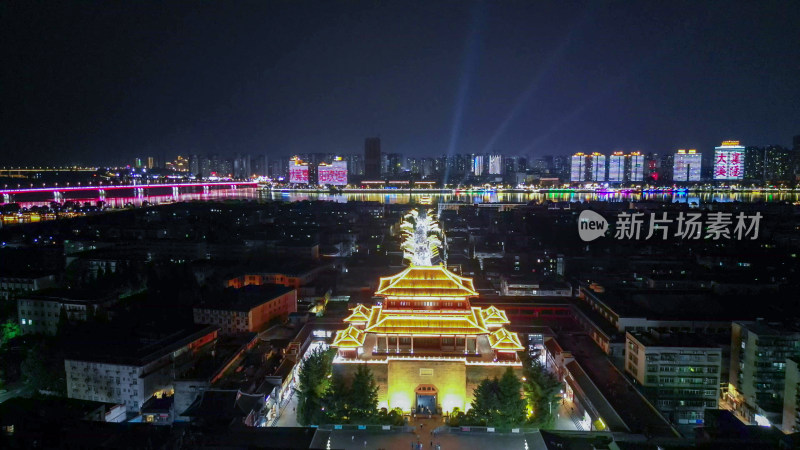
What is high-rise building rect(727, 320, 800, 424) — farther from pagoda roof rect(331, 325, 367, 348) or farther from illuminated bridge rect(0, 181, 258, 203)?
illuminated bridge rect(0, 181, 258, 203)

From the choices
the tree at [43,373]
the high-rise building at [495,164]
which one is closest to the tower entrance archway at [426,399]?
the tree at [43,373]

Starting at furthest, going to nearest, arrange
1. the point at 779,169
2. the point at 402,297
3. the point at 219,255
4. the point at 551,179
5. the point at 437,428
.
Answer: the point at 551,179 → the point at 779,169 → the point at 219,255 → the point at 402,297 → the point at 437,428

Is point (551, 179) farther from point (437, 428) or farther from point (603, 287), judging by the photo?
point (437, 428)

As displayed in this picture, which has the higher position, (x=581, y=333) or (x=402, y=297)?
(x=402, y=297)

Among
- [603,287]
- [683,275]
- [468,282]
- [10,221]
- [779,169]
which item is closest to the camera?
[468,282]

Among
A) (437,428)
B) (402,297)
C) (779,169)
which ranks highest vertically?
(779,169)

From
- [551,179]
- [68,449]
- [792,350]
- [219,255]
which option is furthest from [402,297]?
[551,179]

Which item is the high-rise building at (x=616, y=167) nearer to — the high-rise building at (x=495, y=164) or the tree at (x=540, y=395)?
the high-rise building at (x=495, y=164)
